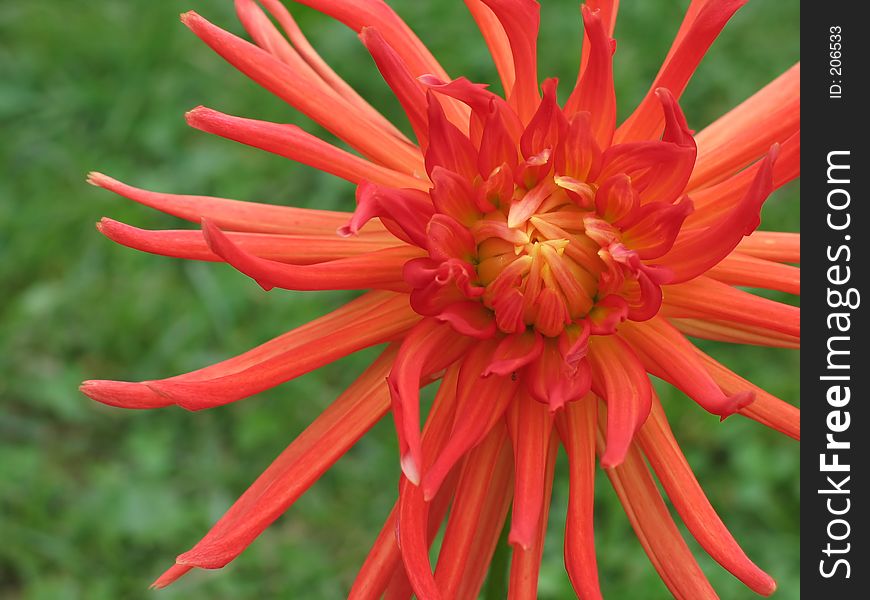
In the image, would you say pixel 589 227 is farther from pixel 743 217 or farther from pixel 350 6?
pixel 350 6

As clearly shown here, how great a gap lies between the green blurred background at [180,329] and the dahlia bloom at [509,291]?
1.40 m

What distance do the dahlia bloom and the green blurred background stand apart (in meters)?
1.40

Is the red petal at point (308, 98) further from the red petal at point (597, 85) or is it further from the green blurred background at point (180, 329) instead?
the green blurred background at point (180, 329)

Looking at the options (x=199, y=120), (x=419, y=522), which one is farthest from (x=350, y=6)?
(x=419, y=522)

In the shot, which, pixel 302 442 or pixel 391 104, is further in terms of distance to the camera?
pixel 391 104

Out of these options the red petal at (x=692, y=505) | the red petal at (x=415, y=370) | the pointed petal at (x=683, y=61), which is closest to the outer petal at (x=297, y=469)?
the red petal at (x=415, y=370)

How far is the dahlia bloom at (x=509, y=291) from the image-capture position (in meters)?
1.59

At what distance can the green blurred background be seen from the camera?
130 inches

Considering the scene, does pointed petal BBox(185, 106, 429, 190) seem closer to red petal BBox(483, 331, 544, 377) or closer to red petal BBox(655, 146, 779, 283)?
red petal BBox(483, 331, 544, 377)

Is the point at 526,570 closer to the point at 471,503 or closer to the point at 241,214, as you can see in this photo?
the point at 471,503

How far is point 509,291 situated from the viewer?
1.60m

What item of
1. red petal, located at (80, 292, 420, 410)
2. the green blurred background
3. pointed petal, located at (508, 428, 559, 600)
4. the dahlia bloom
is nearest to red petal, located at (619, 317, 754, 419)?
the dahlia bloom
